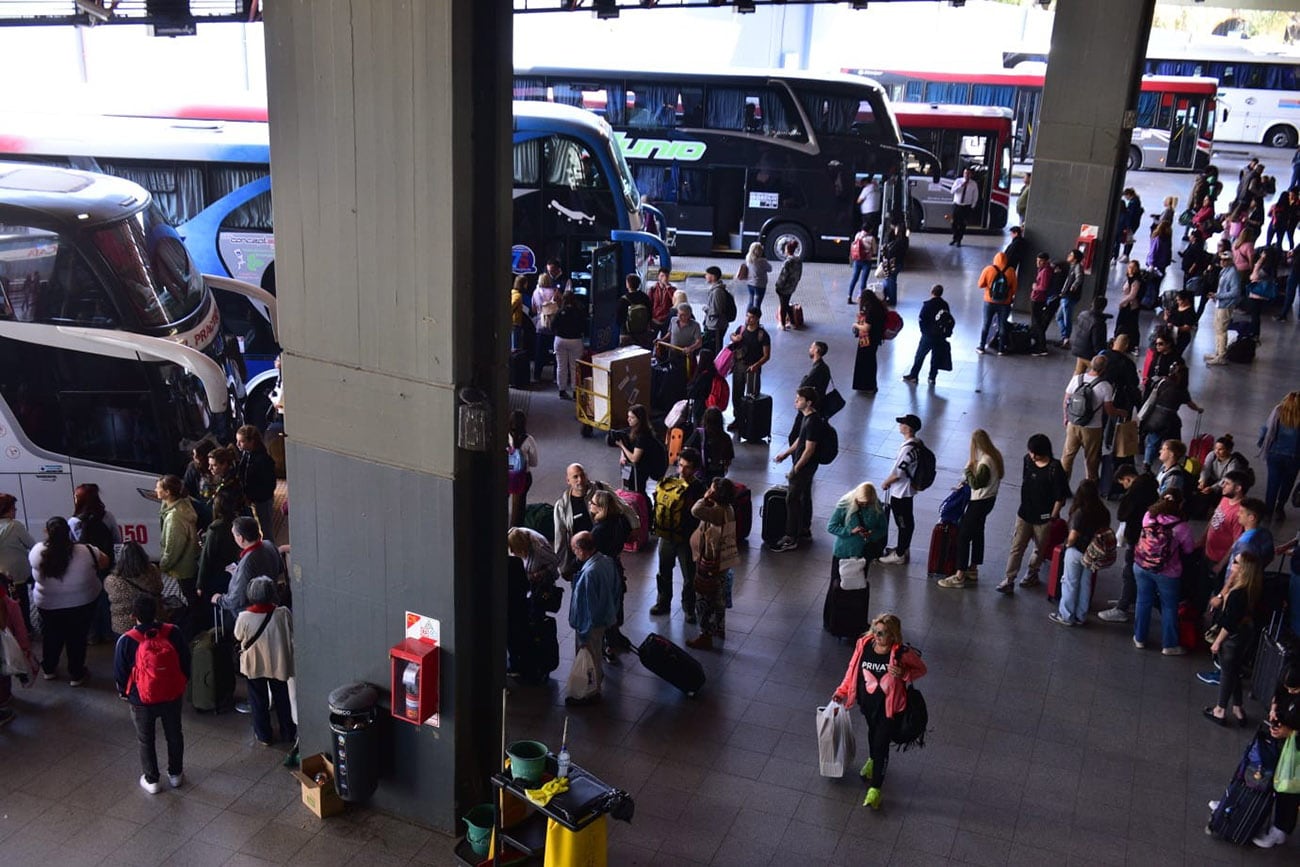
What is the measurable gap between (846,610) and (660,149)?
50.9 ft

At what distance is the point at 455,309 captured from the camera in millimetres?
6840

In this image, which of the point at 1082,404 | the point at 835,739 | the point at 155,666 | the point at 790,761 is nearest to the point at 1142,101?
the point at 1082,404

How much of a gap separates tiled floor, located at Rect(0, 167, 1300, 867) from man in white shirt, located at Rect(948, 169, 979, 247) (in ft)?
54.9

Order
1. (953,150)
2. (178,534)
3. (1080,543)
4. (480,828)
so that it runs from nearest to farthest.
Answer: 1. (480,828)
2. (178,534)
3. (1080,543)
4. (953,150)

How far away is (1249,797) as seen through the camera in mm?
7703

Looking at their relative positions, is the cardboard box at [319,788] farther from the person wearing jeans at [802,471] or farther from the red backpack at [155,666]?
the person wearing jeans at [802,471]

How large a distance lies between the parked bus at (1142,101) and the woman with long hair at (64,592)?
2942cm

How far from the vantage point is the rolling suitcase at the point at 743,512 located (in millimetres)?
11852

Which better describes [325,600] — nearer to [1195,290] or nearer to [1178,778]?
[1178,778]

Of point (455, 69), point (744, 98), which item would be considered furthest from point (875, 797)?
point (744, 98)

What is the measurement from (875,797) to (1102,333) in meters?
9.81

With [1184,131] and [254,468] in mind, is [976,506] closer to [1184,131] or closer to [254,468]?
[254,468]

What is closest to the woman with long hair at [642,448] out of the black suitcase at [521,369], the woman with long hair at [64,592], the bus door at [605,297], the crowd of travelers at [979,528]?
the crowd of travelers at [979,528]

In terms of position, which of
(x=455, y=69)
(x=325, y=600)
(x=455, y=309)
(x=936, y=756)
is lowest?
(x=936, y=756)
